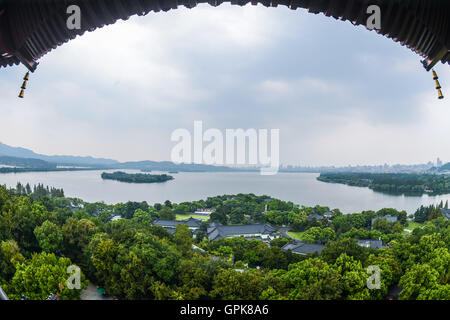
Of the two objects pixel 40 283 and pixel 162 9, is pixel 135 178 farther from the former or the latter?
pixel 162 9

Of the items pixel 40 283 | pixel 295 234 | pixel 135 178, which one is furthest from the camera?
pixel 135 178

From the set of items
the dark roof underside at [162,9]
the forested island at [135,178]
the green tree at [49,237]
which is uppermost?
the dark roof underside at [162,9]

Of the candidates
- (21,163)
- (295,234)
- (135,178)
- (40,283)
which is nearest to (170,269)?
(40,283)

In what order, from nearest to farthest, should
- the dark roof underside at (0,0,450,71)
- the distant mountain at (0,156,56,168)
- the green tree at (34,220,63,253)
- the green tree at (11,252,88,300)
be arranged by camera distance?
the dark roof underside at (0,0,450,71), the green tree at (11,252,88,300), the green tree at (34,220,63,253), the distant mountain at (0,156,56,168)

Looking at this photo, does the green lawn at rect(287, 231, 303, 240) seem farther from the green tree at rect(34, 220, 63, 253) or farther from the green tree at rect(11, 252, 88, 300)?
the green tree at rect(11, 252, 88, 300)

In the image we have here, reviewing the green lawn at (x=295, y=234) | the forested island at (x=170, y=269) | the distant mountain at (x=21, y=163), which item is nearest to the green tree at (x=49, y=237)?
the forested island at (x=170, y=269)

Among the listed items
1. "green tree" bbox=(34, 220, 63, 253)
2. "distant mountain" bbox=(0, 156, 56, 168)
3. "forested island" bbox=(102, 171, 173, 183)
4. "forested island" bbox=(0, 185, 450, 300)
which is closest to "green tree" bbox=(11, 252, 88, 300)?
"forested island" bbox=(0, 185, 450, 300)

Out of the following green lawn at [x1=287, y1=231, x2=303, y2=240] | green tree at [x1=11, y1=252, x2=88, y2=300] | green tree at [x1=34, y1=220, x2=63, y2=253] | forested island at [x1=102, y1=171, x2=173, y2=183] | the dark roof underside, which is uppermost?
the dark roof underside

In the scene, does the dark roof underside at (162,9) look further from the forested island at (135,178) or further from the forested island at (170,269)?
the forested island at (135,178)
